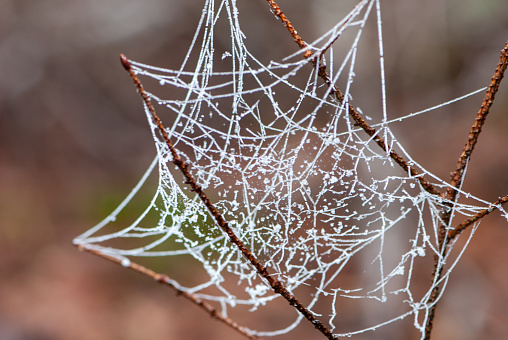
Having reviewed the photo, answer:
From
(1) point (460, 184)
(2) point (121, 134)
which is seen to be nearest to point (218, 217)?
(1) point (460, 184)

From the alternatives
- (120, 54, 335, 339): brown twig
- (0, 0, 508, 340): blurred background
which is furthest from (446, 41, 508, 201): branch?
(0, 0, 508, 340): blurred background

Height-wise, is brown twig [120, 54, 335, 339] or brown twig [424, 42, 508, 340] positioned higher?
brown twig [424, 42, 508, 340]

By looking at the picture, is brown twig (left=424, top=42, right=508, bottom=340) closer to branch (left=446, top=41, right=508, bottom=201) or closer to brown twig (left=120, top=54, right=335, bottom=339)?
branch (left=446, top=41, right=508, bottom=201)

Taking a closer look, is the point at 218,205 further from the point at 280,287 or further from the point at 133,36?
the point at 133,36

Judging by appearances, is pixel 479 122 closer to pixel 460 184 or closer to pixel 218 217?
pixel 460 184

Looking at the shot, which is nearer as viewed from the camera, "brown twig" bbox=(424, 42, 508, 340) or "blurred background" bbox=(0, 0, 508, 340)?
"brown twig" bbox=(424, 42, 508, 340)

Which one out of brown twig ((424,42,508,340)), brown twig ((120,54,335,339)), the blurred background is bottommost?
brown twig ((120,54,335,339))

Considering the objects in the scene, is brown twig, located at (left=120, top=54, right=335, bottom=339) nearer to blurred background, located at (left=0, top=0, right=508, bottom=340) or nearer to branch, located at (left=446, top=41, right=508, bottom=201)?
branch, located at (left=446, top=41, right=508, bottom=201)

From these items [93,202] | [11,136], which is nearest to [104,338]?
[93,202]

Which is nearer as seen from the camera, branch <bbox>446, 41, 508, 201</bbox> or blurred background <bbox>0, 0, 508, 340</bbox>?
branch <bbox>446, 41, 508, 201</bbox>
